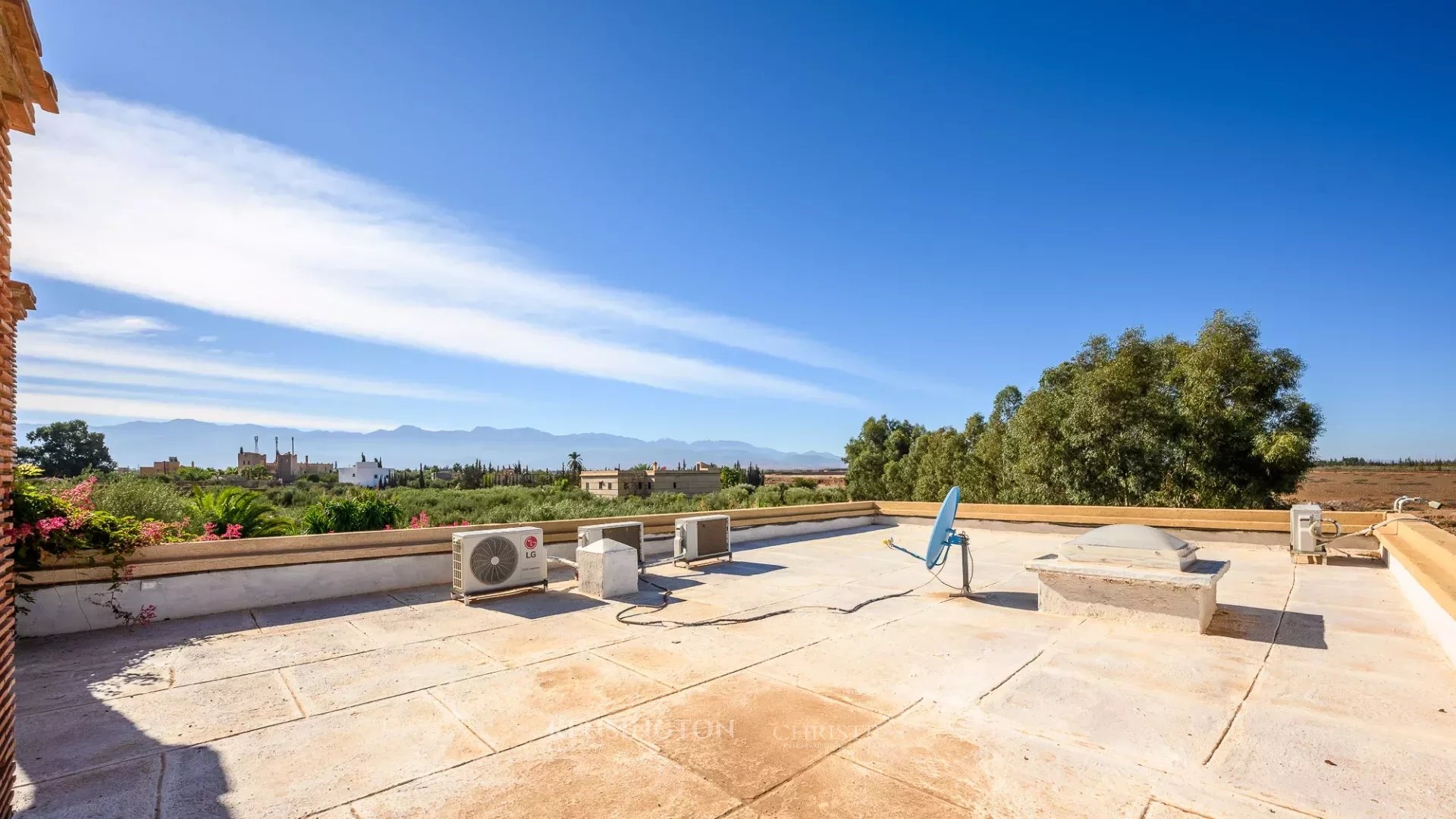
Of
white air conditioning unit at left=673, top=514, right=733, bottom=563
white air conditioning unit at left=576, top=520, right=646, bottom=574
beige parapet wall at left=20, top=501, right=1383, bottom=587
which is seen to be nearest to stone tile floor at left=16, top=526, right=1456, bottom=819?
beige parapet wall at left=20, top=501, right=1383, bottom=587

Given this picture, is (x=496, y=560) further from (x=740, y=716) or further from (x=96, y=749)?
(x=740, y=716)

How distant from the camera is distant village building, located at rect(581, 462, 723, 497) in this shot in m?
93.4

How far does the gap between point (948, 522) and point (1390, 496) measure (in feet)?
237

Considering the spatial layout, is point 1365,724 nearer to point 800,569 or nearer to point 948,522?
point 948,522

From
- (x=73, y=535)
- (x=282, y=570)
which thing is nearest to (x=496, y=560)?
(x=282, y=570)

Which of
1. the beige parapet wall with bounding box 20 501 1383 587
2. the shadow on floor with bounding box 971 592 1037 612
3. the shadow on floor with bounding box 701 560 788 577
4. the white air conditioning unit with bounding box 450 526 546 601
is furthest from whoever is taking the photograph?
A: the shadow on floor with bounding box 701 560 788 577

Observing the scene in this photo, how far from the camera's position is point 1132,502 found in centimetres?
2027

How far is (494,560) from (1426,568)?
9.62 metres

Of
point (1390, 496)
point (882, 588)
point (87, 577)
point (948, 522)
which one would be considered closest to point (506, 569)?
point (87, 577)

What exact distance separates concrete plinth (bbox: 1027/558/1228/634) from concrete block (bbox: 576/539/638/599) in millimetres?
4424

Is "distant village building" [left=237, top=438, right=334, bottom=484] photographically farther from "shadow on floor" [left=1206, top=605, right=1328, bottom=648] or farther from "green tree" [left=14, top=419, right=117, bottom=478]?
"shadow on floor" [left=1206, top=605, right=1328, bottom=648]

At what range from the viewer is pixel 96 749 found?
348cm

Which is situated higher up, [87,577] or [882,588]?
[87,577]

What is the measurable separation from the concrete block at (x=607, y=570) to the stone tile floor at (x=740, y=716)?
30.5 inches
